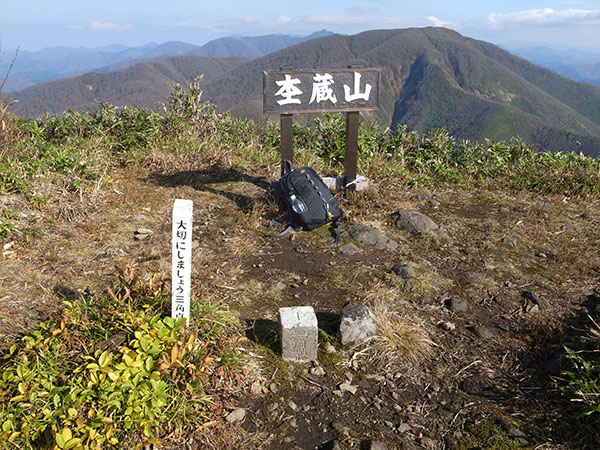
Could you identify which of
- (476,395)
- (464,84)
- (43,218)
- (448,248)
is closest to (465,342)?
(476,395)

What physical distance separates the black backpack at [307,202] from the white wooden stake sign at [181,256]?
9.94ft

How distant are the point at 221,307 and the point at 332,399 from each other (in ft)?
4.50

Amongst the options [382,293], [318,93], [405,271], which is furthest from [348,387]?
[318,93]

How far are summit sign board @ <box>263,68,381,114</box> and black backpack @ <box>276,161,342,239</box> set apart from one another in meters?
1.04

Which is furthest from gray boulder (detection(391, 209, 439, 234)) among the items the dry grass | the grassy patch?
the grassy patch

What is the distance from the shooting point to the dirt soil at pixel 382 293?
3125mm

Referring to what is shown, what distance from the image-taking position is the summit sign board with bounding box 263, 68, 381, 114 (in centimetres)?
644

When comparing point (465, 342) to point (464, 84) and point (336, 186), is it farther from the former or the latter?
point (464, 84)

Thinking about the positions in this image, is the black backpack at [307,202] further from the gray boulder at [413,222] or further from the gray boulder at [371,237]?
the gray boulder at [413,222]

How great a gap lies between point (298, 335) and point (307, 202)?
2806mm

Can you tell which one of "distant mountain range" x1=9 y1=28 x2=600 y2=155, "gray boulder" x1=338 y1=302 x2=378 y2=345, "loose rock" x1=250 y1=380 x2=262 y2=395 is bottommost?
"distant mountain range" x1=9 y1=28 x2=600 y2=155

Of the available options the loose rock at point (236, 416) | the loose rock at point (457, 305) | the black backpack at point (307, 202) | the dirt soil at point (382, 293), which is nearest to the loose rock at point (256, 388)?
the dirt soil at point (382, 293)

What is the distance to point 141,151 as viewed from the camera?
8.64 m

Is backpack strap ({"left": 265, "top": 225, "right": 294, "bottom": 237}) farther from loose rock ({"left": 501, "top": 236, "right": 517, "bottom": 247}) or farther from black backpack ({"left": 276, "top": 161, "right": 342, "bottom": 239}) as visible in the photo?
loose rock ({"left": 501, "top": 236, "right": 517, "bottom": 247})
